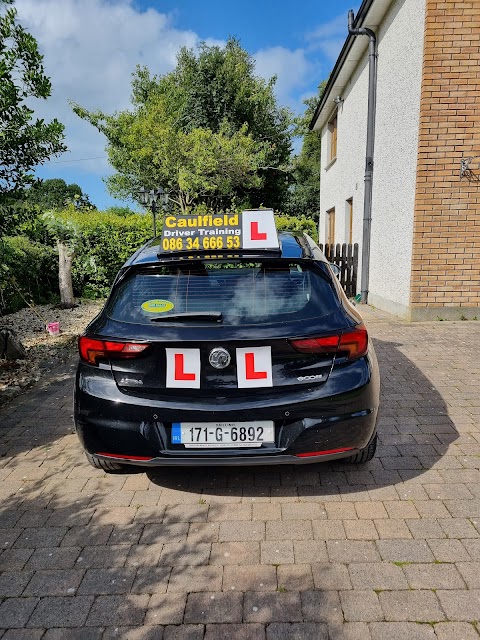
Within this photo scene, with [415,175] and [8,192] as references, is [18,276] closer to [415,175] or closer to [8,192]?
[8,192]

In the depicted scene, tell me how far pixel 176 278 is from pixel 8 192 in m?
2.90

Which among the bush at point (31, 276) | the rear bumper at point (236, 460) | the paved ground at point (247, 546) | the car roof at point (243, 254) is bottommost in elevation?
the paved ground at point (247, 546)

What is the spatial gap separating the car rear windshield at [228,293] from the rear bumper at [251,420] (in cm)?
42

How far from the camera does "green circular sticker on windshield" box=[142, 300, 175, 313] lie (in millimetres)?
2639

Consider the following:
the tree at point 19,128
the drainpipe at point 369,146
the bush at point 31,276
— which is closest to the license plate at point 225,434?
the tree at point 19,128

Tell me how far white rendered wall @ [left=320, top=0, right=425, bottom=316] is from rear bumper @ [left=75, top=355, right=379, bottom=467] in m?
5.71

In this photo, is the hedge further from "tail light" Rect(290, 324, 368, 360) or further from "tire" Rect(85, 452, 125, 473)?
"tail light" Rect(290, 324, 368, 360)

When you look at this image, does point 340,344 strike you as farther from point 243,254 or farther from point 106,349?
point 106,349

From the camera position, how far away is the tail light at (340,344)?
2.45 m

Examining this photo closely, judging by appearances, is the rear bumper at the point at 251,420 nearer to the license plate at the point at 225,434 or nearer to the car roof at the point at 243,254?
the license plate at the point at 225,434

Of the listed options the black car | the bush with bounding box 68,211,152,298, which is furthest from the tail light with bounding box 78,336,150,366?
the bush with bounding box 68,211,152,298

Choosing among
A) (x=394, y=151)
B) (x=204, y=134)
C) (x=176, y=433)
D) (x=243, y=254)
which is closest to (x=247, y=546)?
(x=176, y=433)

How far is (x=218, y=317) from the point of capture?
2.53m

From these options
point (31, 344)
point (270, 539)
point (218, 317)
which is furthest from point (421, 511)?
point (31, 344)
